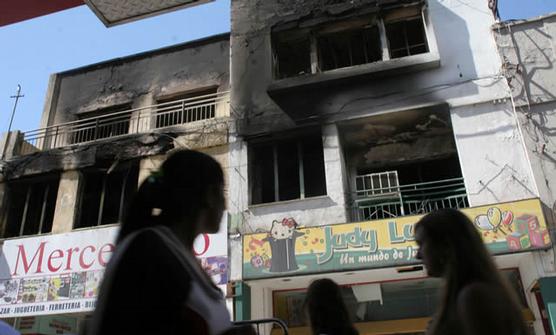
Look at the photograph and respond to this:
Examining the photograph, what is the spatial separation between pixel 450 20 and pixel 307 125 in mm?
4297

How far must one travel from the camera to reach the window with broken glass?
462 inches

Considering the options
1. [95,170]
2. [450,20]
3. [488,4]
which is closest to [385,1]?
[450,20]

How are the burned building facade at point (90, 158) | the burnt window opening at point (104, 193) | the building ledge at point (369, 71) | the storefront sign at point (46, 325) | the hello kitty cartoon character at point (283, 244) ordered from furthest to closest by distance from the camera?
the burnt window opening at point (104, 193) → the storefront sign at point (46, 325) → the burned building facade at point (90, 158) → the building ledge at point (369, 71) → the hello kitty cartoon character at point (283, 244)

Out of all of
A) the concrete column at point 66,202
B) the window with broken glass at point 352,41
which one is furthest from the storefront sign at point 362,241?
the concrete column at point 66,202

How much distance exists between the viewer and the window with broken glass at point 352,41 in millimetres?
11742

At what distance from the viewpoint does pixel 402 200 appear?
1052 centimetres

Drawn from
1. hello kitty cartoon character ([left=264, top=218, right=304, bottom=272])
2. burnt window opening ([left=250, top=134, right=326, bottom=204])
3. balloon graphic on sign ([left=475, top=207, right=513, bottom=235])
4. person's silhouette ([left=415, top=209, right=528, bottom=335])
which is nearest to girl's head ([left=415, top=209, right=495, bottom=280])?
person's silhouette ([left=415, top=209, right=528, bottom=335])

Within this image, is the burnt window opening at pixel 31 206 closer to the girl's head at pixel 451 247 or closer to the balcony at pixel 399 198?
the balcony at pixel 399 198

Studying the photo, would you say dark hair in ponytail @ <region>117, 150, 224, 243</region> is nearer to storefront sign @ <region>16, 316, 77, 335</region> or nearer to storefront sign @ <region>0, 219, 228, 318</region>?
storefront sign @ <region>0, 219, 228, 318</region>

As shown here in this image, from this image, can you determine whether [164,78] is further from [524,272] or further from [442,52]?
[524,272]

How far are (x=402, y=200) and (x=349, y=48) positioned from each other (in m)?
4.40

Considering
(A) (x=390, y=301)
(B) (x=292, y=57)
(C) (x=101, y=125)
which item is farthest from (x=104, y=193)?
(A) (x=390, y=301)

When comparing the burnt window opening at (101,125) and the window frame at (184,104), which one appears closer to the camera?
the window frame at (184,104)

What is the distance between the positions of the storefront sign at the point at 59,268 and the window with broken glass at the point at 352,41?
5110 millimetres
